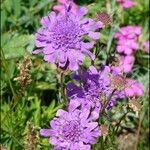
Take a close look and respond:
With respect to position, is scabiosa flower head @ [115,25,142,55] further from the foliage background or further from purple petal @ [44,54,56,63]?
purple petal @ [44,54,56,63]

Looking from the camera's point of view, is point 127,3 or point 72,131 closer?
point 72,131

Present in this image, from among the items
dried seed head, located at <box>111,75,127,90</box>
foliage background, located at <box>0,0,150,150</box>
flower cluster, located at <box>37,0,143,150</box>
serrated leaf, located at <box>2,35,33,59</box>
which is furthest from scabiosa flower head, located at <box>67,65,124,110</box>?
serrated leaf, located at <box>2,35,33,59</box>

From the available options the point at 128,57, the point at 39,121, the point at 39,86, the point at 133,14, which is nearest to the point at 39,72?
the point at 39,86

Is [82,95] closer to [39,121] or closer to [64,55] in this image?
[64,55]

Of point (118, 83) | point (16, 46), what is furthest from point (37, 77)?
point (118, 83)

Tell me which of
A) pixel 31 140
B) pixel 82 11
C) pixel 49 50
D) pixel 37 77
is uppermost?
pixel 82 11

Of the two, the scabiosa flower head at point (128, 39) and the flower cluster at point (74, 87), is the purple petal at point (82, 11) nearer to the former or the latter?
the flower cluster at point (74, 87)

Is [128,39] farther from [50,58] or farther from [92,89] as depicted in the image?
[50,58]
